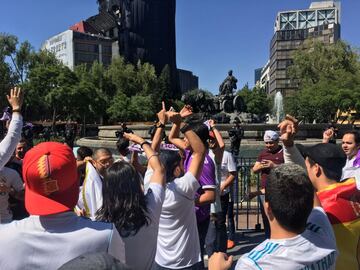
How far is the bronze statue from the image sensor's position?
25.5m

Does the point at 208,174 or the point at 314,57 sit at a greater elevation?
the point at 314,57

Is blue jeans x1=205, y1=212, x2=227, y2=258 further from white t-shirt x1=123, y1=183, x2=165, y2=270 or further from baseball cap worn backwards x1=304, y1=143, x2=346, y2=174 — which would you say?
baseball cap worn backwards x1=304, y1=143, x2=346, y2=174

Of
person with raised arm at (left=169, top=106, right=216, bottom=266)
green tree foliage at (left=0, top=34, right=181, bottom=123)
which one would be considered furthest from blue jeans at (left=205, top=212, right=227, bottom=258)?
green tree foliage at (left=0, top=34, right=181, bottom=123)

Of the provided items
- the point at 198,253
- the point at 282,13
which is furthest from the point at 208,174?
the point at 282,13

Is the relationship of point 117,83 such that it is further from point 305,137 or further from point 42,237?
point 42,237

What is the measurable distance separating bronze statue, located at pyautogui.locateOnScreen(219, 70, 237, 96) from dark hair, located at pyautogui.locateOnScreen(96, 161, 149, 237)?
23.3m

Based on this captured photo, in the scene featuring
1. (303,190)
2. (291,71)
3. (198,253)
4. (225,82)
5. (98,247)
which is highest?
(291,71)

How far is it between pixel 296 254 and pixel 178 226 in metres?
1.56

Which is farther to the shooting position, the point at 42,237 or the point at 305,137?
the point at 305,137

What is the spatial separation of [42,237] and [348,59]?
178 ft

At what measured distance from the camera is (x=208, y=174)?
431 centimetres

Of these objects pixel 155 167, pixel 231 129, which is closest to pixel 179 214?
pixel 155 167

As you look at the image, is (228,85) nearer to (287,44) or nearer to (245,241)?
(245,241)

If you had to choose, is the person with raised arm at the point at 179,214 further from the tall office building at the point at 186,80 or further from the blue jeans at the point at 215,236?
the tall office building at the point at 186,80
